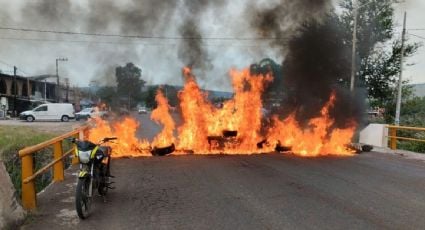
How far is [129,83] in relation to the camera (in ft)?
55.6

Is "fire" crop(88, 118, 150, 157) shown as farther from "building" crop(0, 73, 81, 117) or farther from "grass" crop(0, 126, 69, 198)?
"building" crop(0, 73, 81, 117)

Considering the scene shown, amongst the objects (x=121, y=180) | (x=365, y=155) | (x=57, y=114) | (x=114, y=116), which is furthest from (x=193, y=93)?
(x=57, y=114)

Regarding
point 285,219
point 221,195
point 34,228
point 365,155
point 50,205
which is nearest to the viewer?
point 34,228

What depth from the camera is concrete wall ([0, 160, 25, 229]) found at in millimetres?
5250

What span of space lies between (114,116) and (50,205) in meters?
8.59

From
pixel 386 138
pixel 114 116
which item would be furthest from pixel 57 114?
pixel 386 138

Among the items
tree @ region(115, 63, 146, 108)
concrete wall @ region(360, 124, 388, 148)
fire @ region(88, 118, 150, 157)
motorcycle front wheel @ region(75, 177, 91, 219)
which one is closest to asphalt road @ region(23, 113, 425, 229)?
motorcycle front wheel @ region(75, 177, 91, 219)

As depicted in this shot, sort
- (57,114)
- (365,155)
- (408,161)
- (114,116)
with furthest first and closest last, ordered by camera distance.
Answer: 1. (57,114)
2. (114,116)
3. (365,155)
4. (408,161)

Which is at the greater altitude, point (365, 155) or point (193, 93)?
point (193, 93)

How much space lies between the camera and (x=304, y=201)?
704 centimetres

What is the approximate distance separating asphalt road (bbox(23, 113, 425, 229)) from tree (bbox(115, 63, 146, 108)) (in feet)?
17.8

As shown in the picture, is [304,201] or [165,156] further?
[165,156]

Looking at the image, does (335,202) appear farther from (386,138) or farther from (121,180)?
(386,138)

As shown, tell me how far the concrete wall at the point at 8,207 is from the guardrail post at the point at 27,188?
0.49 m
